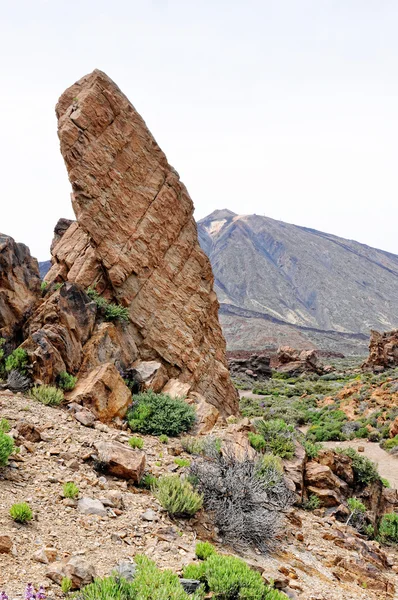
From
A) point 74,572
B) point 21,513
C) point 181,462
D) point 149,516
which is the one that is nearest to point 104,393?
point 181,462

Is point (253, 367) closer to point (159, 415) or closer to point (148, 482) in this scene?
point (159, 415)

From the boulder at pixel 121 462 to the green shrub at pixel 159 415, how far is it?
287cm

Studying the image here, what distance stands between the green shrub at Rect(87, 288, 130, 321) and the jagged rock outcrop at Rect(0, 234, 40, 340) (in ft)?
5.70

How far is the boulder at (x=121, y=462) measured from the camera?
720cm

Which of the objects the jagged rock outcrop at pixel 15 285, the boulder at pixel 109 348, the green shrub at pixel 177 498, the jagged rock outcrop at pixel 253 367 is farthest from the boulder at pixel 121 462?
the jagged rock outcrop at pixel 253 367

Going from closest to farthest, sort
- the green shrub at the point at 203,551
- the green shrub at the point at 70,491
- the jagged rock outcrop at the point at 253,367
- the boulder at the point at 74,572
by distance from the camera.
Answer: the boulder at the point at 74,572, the green shrub at the point at 203,551, the green shrub at the point at 70,491, the jagged rock outcrop at the point at 253,367

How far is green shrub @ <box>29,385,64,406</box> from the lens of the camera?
9.74 metres

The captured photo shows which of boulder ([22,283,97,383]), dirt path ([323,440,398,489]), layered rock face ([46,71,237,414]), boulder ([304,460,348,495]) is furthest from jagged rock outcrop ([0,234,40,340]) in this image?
dirt path ([323,440,398,489])

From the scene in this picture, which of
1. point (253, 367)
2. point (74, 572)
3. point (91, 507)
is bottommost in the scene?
point (253, 367)

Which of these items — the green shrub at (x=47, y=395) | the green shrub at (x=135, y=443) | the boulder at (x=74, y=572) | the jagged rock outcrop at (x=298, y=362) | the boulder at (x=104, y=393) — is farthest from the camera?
the jagged rock outcrop at (x=298, y=362)

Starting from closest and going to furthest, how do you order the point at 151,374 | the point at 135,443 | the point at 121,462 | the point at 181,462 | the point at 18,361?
the point at 121,462
the point at 181,462
the point at 135,443
the point at 18,361
the point at 151,374

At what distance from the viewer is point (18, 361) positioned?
1048cm

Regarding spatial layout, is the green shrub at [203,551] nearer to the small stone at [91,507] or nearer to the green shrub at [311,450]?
the small stone at [91,507]

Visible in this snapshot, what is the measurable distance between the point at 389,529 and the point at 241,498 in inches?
238
